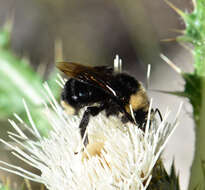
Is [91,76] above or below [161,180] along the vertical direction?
above

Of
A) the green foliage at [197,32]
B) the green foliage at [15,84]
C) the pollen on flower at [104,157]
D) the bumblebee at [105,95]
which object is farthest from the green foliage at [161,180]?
the green foliage at [15,84]

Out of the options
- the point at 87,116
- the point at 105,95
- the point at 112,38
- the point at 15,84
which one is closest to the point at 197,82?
the point at 105,95

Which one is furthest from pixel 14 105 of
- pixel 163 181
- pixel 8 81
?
pixel 163 181

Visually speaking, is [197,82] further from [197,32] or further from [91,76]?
[91,76]

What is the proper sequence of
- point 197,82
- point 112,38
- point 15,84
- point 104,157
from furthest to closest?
1. point 112,38
2. point 15,84
3. point 197,82
4. point 104,157

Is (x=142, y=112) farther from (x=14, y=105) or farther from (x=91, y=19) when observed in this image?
(x=91, y=19)

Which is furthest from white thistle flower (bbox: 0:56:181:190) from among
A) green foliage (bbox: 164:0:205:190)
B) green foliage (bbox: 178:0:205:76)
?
green foliage (bbox: 178:0:205:76)
